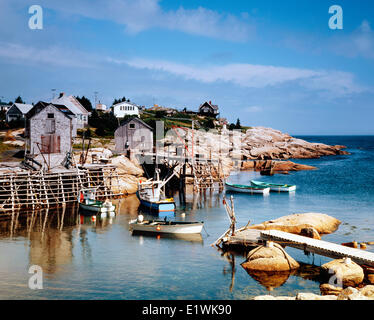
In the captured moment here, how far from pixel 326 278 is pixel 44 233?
22921mm

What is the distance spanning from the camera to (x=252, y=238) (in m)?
27.7

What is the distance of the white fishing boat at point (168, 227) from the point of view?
3145 centimetres

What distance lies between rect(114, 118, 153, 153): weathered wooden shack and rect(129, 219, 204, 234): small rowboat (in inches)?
1281

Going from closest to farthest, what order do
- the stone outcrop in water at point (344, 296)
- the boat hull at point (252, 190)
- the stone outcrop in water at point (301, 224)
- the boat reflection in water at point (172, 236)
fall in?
the stone outcrop in water at point (344, 296), the boat reflection in water at point (172, 236), the stone outcrop in water at point (301, 224), the boat hull at point (252, 190)

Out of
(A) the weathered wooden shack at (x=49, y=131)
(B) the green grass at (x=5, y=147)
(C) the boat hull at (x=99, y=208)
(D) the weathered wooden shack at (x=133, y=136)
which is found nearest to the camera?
(C) the boat hull at (x=99, y=208)

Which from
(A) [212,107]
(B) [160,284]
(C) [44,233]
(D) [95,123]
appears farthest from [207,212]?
(A) [212,107]

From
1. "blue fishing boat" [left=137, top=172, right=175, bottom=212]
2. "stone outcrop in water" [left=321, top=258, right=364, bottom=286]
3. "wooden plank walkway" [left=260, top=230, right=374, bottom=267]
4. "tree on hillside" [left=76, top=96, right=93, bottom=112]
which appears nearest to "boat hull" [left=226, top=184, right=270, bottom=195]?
"blue fishing boat" [left=137, top=172, right=175, bottom=212]

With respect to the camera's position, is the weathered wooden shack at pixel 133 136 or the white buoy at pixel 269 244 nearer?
the white buoy at pixel 269 244

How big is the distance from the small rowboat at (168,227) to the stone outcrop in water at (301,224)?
4.92 m

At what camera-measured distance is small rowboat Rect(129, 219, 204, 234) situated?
31.5 m

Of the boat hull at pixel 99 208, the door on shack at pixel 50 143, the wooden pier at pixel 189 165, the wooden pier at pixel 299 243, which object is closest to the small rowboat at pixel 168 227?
the wooden pier at pixel 299 243

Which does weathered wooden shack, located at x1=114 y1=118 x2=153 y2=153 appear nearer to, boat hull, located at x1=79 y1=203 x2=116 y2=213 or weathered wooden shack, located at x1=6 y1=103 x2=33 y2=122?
boat hull, located at x1=79 y1=203 x2=116 y2=213

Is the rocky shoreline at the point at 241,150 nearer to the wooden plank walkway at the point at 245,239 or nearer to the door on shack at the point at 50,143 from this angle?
the door on shack at the point at 50,143
